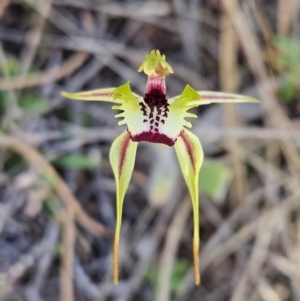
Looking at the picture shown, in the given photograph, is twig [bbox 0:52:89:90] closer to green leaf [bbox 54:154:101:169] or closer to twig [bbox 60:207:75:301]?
green leaf [bbox 54:154:101:169]

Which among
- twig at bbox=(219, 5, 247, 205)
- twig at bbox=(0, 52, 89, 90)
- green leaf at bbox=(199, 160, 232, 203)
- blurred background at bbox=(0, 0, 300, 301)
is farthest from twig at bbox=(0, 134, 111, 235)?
twig at bbox=(219, 5, 247, 205)

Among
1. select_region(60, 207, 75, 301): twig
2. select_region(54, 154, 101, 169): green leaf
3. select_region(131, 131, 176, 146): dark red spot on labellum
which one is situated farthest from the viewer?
select_region(54, 154, 101, 169): green leaf

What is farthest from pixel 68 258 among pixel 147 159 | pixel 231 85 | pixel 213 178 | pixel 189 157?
pixel 231 85

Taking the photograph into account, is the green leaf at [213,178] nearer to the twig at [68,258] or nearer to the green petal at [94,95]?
the twig at [68,258]

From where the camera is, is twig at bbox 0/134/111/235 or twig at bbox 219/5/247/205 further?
twig at bbox 219/5/247/205

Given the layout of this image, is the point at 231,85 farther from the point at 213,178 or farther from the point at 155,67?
the point at 155,67

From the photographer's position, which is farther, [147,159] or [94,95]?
[147,159]

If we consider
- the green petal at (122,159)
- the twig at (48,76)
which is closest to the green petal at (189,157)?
the green petal at (122,159)
